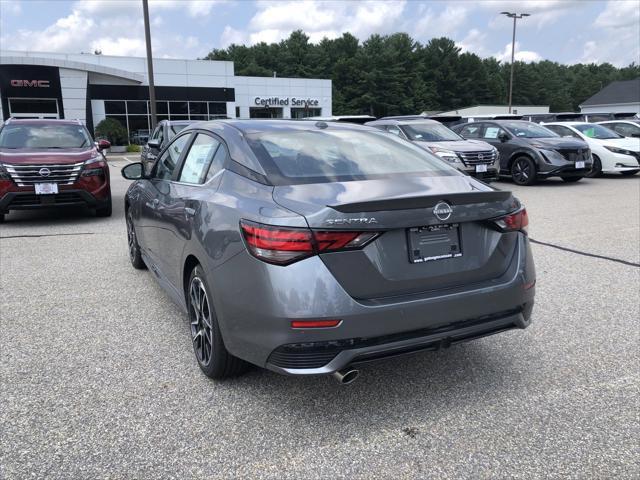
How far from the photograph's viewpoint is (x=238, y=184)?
307 cm

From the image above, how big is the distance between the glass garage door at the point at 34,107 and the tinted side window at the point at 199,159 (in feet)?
123

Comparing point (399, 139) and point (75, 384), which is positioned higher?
point (399, 139)

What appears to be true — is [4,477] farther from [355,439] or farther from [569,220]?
[569,220]

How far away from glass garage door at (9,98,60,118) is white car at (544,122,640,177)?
33057mm

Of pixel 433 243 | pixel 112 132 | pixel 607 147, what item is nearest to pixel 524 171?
pixel 607 147

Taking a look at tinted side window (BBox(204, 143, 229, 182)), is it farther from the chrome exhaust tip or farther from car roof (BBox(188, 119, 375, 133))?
the chrome exhaust tip

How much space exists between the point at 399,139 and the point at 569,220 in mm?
5828

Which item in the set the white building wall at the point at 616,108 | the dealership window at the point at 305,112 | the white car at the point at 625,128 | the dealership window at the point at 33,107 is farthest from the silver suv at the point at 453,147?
the white building wall at the point at 616,108

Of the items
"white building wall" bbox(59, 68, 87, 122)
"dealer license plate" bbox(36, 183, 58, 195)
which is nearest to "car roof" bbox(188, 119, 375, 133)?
"dealer license plate" bbox(36, 183, 58, 195)

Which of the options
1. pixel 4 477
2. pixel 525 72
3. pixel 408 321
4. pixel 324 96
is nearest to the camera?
pixel 4 477

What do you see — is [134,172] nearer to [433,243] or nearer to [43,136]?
[433,243]

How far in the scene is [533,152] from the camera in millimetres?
13398

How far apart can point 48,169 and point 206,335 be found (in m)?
6.41

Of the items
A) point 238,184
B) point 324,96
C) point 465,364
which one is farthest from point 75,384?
point 324,96
